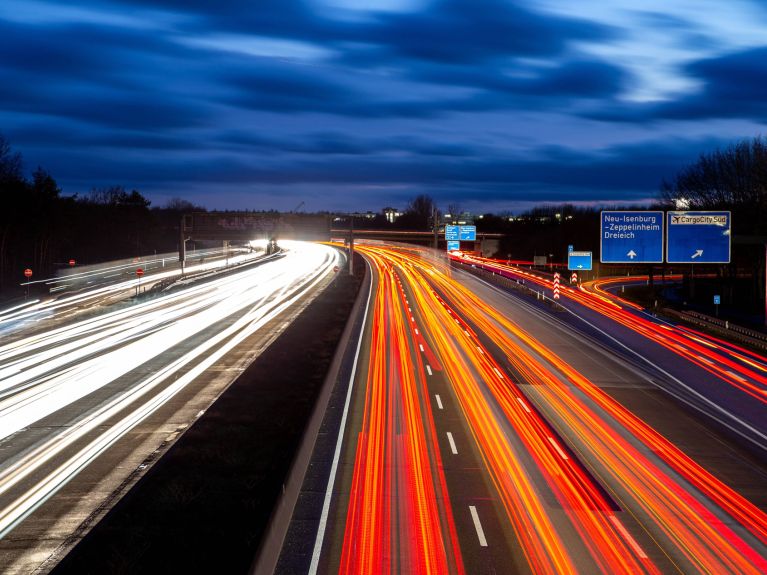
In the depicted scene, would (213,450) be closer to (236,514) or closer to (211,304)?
(236,514)

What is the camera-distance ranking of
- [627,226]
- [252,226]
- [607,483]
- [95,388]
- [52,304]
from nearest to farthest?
[607,483], [95,388], [627,226], [52,304], [252,226]

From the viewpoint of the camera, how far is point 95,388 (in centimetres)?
2589

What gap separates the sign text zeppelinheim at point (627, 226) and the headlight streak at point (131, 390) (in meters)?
21.3

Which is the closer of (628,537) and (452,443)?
(628,537)

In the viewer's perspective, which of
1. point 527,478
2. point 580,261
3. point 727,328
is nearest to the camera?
point 527,478

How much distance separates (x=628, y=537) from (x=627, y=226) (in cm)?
3325

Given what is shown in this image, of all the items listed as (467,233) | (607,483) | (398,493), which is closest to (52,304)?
(398,493)

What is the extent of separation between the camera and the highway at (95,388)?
15.3 meters

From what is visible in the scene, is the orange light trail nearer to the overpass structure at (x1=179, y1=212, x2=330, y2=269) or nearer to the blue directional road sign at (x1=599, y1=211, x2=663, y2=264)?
the blue directional road sign at (x1=599, y1=211, x2=663, y2=264)

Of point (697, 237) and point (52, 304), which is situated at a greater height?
point (697, 237)

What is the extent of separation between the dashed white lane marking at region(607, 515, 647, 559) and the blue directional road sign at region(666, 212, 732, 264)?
106ft

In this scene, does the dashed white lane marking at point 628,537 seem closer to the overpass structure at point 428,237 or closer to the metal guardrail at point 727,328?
the metal guardrail at point 727,328

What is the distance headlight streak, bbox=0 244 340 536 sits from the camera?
53.8 ft

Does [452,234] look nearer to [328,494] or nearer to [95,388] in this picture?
[95,388]
